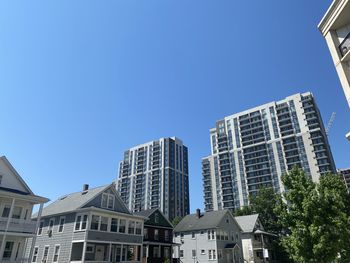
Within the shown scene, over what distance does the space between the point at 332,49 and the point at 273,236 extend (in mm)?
54260

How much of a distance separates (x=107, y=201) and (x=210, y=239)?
21.2 meters

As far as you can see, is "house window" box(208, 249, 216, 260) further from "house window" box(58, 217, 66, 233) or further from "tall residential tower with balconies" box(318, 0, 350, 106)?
"tall residential tower with balconies" box(318, 0, 350, 106)

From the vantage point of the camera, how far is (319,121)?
359 feet

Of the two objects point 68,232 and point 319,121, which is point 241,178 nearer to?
point 319,121

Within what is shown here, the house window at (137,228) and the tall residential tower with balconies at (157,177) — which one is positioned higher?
the tall residential tower with balconies at (157,177)

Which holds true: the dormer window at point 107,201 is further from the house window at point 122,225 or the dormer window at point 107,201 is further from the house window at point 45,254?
the house window at point 45,254

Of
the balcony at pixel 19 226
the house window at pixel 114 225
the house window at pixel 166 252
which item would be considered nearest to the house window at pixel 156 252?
the house window at pixel 166 252

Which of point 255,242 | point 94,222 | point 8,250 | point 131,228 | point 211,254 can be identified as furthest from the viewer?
point 255,242

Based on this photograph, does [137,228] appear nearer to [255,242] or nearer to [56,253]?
[56,253]

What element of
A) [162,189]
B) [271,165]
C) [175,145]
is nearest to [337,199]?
[271,165]

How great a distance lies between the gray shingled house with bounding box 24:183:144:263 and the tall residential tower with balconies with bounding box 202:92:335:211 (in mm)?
80267

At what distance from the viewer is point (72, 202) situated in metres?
37.4

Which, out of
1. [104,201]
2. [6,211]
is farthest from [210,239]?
[6,211]

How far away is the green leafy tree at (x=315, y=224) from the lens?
74.2ft
